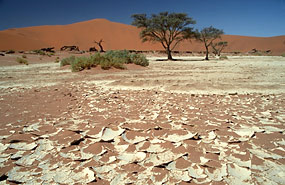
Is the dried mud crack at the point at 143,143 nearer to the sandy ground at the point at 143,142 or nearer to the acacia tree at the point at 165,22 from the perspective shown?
the sandy ground at the point at 143,142

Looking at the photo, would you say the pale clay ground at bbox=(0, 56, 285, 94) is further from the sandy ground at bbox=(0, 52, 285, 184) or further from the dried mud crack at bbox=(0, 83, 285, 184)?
the dried mud crack at bbox=(0, 83, 285, 184)

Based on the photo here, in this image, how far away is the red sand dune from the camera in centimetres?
4622

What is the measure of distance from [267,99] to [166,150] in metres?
2.94

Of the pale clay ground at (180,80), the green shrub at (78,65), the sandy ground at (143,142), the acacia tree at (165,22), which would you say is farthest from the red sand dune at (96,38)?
the sandy ground at (143,142)

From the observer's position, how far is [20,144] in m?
1.87

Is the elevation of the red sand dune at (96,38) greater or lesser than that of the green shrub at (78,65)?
greater

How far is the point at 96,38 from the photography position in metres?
55.6

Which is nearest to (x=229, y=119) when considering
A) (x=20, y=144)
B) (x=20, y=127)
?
(x=20, y=144)

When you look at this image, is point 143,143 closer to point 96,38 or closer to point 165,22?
point 165,22

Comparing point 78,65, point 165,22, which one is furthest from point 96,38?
point 78,65

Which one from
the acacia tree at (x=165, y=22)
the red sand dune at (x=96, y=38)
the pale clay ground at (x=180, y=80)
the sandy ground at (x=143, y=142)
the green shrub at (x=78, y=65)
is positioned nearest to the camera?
the sandy ground at (x=143, y=142)

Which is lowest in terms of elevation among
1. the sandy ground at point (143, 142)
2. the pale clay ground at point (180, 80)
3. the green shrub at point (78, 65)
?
the sandy ground at point (143, 142)

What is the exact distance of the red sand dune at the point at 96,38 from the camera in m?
46.2

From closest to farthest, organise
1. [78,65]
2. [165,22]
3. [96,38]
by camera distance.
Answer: [78,65], [165,22], [96,38]
